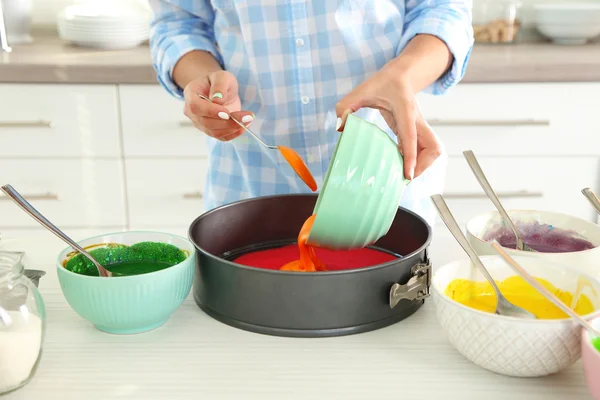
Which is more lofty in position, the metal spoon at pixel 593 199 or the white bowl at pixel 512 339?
the metal spoon at pixel 593 199

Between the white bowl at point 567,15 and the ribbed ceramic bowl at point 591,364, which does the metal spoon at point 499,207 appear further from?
the white bowl at point 567,15

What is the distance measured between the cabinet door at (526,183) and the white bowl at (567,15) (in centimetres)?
48

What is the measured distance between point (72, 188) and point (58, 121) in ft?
0.65

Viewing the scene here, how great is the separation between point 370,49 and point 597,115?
1091mm

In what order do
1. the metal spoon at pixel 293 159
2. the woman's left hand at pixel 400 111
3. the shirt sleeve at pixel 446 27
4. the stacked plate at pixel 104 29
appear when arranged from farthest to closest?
the stacked plate at pixel 104 29, the shirt sleeve at pixel 446 27, the metal spoon at pixel 293 159, the woman's left hand at pixel 400 111

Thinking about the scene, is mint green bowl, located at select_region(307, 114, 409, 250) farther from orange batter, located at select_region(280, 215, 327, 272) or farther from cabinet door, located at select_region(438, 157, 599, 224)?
cabinet door, located at select_region(438, 157, 599, 224)

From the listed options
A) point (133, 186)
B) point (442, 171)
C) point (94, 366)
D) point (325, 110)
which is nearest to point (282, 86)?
point (325, 110)

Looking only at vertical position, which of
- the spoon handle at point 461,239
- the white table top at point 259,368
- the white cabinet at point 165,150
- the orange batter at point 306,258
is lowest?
the white cabinet at point 165,150

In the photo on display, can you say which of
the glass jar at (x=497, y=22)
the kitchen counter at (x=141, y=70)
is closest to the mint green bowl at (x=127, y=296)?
the kitchen counter at (x=141, y=70)

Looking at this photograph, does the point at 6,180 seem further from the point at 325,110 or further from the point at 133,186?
the point at 325,110

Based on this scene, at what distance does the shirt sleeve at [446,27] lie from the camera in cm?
115

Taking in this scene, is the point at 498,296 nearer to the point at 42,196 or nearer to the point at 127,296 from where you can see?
the point at 127,296

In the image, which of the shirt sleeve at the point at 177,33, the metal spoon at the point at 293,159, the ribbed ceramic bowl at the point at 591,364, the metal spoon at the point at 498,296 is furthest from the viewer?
the shirt sleeve at the point at 177,33

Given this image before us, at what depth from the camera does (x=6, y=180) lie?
2.12 metres
